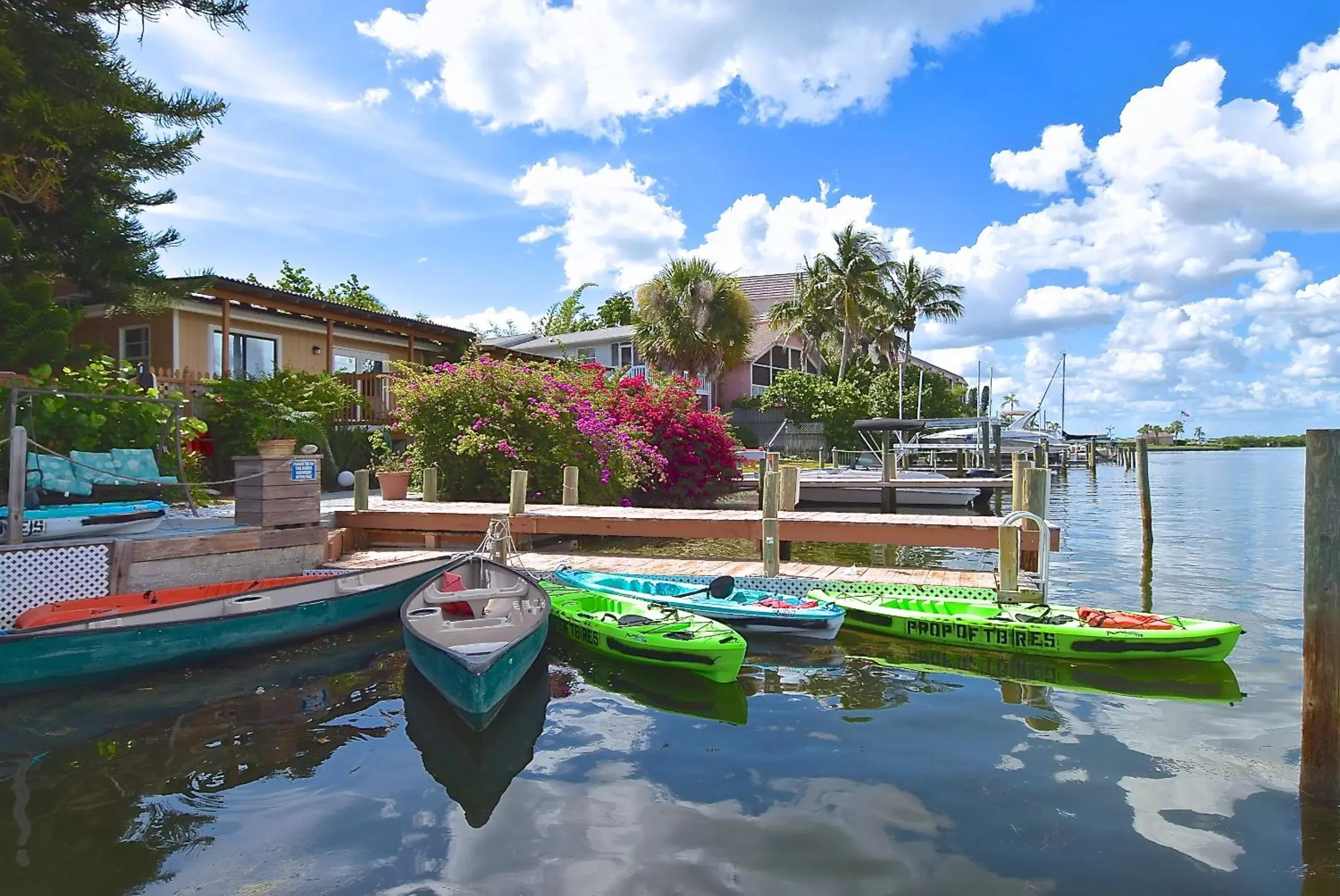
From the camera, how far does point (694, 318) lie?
3781cm

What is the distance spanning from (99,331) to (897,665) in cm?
2019

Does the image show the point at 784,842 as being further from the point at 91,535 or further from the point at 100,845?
the point at 91,535

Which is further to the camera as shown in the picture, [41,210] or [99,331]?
[99,331]

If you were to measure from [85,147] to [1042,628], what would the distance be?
16399 millimetres


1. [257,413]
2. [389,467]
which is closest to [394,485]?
[389,467]

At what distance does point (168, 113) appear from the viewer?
1434 cm

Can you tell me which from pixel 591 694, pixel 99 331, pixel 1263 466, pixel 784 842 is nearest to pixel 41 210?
pixel 99 331

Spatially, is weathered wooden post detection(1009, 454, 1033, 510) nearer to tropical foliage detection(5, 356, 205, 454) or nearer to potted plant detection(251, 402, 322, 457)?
tropical foliage detection(5, 356, 205, 454)

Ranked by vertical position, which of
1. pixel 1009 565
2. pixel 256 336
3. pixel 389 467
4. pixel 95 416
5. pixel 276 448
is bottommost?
pixel 1009 565

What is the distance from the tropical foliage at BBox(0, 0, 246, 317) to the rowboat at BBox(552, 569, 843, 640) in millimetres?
10260

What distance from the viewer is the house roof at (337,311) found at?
19.0 m

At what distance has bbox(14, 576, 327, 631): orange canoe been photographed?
770 centimetres

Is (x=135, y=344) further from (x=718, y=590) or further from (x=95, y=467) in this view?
(x=718, y=590)

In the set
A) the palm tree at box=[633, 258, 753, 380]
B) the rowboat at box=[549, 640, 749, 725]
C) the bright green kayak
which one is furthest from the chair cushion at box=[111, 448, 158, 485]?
the palm tree at box=[633, 258, 753, 380]
